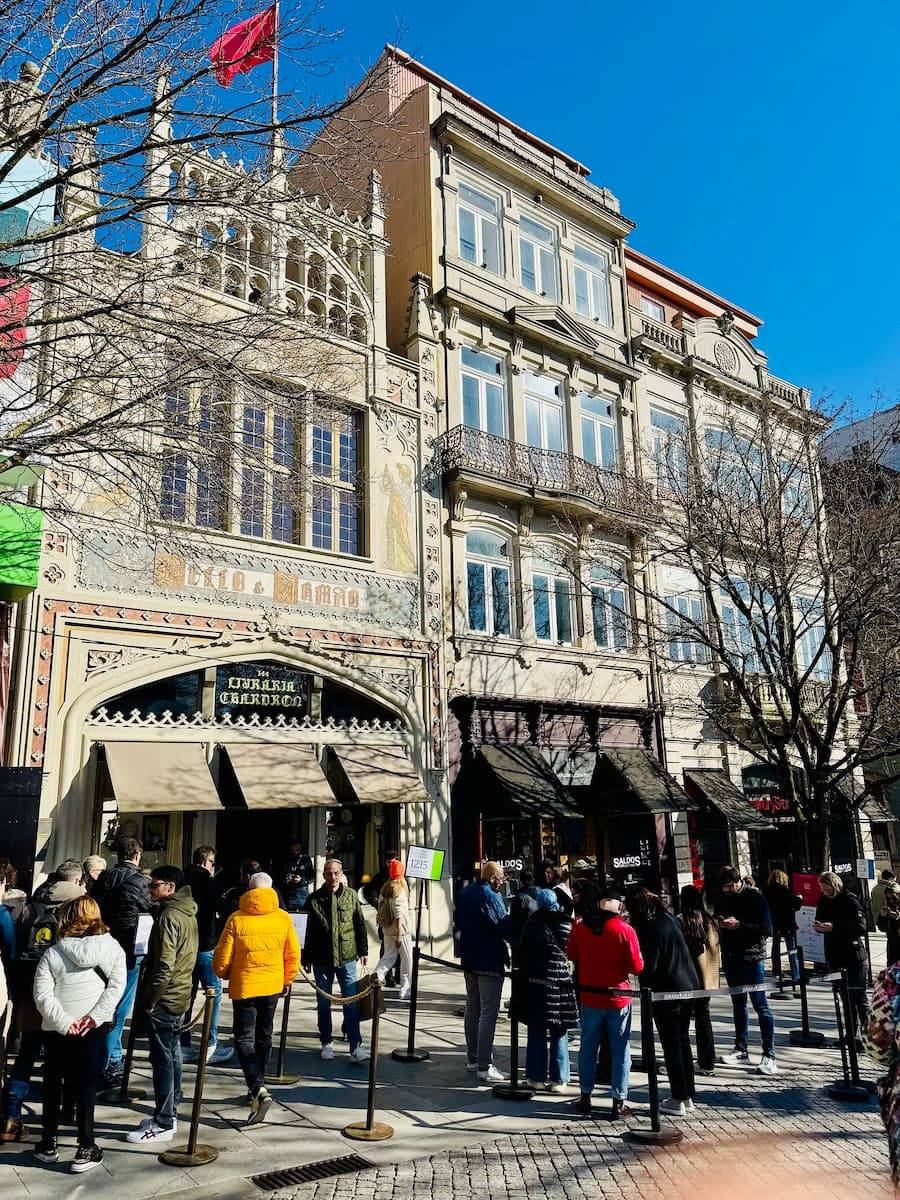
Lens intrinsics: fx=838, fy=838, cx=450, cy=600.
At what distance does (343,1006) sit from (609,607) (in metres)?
13.1

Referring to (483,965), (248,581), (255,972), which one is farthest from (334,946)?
(248,581)

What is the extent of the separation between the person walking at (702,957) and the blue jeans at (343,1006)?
10.8 ft

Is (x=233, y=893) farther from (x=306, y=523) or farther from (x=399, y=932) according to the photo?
(x=306, y=523)

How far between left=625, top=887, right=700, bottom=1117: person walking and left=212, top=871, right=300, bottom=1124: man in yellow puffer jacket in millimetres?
2980

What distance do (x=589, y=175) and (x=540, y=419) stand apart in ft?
34.1

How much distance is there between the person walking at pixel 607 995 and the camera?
6844 millimetres

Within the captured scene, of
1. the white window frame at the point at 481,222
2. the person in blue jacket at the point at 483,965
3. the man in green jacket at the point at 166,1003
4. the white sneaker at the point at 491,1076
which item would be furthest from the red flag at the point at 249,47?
the white sneaker at the point at 491,1076

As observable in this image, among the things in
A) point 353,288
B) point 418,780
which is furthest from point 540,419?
point 418,780

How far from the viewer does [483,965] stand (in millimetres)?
7863

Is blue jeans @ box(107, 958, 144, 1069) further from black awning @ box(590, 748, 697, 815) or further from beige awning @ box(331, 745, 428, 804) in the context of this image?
black awning @ box(590, 748, 697, 815)

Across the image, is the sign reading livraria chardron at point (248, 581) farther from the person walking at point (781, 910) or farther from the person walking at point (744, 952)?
the person walking at point (744, 952)

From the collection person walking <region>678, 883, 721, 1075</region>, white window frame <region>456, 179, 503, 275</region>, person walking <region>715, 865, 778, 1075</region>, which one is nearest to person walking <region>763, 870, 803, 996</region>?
person walking <region>715, 865, 778, 1075</region>

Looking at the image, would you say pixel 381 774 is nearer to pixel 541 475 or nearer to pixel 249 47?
pixel 541 475

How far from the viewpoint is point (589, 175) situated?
990 inches
